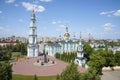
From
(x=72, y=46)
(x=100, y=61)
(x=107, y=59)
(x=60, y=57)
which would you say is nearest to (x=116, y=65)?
(x=107, y=59)

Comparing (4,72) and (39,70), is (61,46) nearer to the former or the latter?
(39,70)

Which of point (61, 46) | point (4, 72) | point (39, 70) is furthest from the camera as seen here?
point (61, 46)

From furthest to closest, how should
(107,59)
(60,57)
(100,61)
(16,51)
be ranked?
1. (16,51)
2. (60,57)
3. (107,59)
4. (100,61)

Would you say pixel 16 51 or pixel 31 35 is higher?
pixel 31 35

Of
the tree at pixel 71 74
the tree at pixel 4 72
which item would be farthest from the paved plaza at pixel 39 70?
the tree at pixel 71 74

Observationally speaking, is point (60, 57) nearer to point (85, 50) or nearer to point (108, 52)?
point (85, 50)

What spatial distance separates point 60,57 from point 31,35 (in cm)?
1171

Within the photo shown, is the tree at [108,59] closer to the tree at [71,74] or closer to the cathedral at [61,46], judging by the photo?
the tree at [71,74]

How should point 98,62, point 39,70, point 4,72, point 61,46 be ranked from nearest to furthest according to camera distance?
point 4,72, point 39,70, point 98,62, point 61,46

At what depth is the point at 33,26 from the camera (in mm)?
51281

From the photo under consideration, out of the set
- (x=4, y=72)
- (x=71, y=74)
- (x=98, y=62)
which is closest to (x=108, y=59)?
(x=98, y=62)

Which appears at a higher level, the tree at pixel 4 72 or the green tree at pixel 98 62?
the tree at pixel 4 72

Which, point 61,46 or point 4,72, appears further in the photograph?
point 61,46

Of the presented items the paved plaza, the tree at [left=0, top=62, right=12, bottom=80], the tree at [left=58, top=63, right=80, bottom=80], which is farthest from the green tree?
the tree at [left=0, top=62, right=12, bottom=80]
